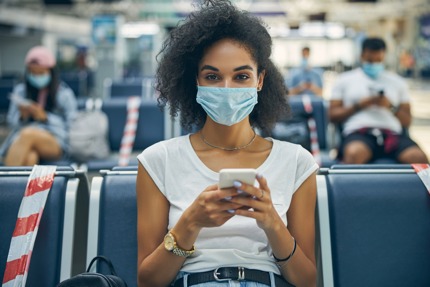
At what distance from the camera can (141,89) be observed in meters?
9.11

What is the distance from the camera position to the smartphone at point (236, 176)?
1.62m

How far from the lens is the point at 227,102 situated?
6.67 ft

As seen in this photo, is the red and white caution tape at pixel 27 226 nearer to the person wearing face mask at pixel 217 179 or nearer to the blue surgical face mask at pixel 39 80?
the person wearing face mask at pixel 217 179

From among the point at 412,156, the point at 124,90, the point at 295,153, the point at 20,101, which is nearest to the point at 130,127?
the point at 20,101

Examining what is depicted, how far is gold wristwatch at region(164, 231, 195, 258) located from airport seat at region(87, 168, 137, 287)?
1.70 feet

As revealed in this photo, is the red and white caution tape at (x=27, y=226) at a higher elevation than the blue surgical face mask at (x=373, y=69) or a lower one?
lower

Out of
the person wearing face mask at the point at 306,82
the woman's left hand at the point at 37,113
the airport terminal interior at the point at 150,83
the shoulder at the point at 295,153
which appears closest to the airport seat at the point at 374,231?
the airport terminal interior at the point at 150,83

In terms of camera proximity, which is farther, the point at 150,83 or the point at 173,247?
the point at 150,83

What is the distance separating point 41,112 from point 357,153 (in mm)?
2650

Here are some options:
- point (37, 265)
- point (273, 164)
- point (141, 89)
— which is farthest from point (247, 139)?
point (141, 89)

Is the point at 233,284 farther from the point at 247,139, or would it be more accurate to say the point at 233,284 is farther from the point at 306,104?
the point at 306,104

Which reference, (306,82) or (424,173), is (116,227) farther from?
(306,82)

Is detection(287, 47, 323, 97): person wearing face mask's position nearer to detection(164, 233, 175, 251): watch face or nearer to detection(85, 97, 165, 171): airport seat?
detection(85, 97, 165, 171): airport seat

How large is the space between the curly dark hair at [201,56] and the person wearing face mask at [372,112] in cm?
242
